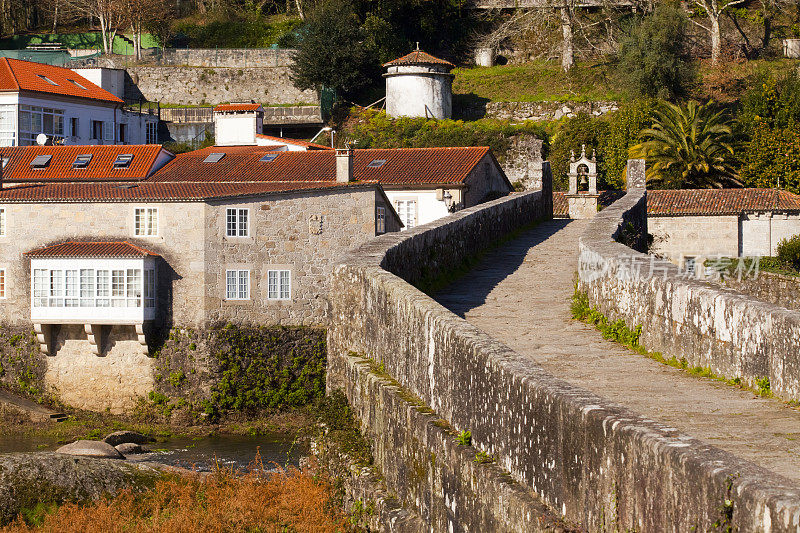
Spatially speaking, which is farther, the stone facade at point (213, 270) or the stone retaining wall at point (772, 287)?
the stone facade at point (213, 270)

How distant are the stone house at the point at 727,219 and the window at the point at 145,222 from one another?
45.0ft

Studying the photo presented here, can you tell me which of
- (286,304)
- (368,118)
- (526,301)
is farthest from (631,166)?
(368,118)

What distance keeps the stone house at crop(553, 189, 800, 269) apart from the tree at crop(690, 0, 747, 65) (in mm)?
20025

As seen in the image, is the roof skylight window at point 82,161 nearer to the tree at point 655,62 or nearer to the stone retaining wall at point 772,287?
the tree at point 655,62

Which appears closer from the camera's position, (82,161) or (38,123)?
(82,161)

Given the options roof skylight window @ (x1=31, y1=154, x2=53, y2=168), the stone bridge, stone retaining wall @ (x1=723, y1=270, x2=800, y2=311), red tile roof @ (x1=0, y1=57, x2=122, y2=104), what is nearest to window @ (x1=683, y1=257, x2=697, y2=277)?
the stone bridge

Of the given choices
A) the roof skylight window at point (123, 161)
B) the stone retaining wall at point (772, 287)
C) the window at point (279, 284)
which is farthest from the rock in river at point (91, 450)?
the roof skylight window at point (123, 161)

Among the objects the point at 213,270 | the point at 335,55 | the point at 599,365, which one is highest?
the point at 335,55

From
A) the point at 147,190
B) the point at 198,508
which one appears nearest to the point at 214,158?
the point at 147,190

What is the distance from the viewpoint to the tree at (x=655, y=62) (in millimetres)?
56188

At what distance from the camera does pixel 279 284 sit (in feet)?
123

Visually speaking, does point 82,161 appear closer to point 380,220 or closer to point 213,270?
point 213,270

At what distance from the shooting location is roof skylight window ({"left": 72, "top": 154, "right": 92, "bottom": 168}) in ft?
153

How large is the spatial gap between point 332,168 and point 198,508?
27.7 m
